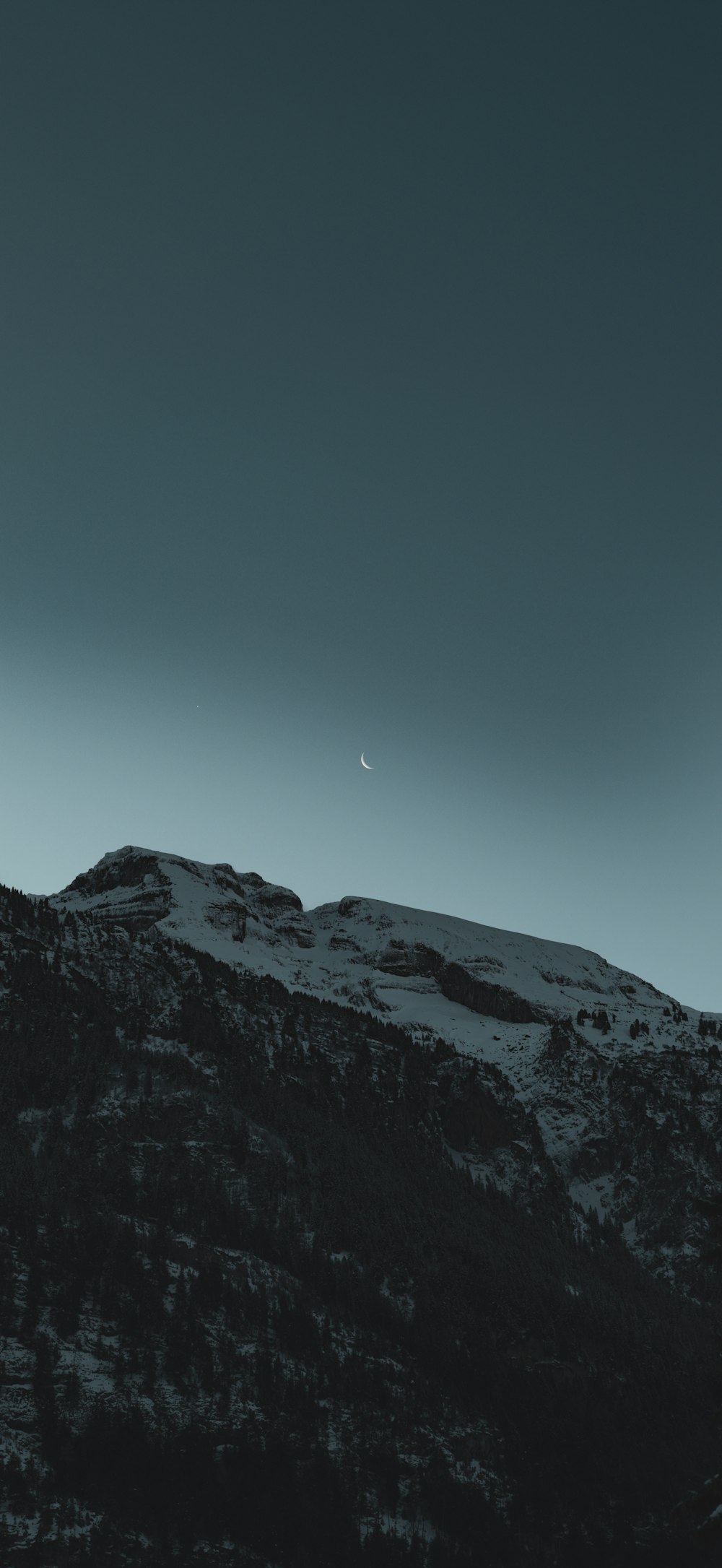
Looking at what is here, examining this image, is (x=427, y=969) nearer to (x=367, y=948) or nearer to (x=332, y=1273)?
(x=367, y=948)

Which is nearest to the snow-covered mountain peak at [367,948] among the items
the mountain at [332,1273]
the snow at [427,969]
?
the snow at [427,969]

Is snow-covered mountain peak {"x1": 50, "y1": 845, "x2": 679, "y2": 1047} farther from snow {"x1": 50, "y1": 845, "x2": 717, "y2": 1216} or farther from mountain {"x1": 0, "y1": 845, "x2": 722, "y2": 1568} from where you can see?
mountain {"x1": 0, "y1": 845, "x2": 722, "y2": 1568}

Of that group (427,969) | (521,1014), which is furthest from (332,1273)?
(427,969)

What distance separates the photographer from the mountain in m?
31.8

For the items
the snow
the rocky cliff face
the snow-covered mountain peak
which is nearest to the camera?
the rocky cliff face

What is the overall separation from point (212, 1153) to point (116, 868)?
2810 inches

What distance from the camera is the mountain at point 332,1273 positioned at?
31.8 m

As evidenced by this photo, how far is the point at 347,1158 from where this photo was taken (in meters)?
61.1

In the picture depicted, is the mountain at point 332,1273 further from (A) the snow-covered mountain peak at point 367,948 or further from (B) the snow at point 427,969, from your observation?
(A) the snow-covered mountain peak at point 367,948

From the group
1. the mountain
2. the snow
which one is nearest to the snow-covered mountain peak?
the snow

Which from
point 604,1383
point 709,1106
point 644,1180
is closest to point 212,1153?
point 604,1383

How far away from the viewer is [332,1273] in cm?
4722

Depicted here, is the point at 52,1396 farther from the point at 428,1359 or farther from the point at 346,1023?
the point at 346,1023

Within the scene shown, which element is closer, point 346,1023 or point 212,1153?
point 212,1153
